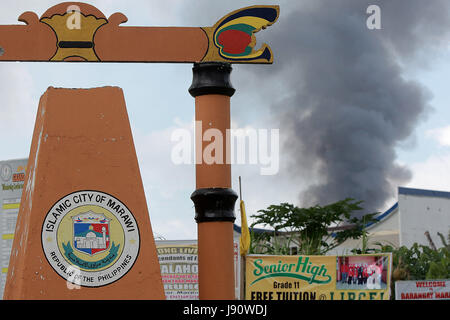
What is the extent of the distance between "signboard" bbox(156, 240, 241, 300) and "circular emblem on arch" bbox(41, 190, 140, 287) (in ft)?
18.7

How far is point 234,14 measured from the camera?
7539 millimetres

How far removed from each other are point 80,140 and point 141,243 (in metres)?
1.15

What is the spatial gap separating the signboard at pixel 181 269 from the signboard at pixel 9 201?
3.52 metres

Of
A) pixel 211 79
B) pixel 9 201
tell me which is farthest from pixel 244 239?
pixel 211 79

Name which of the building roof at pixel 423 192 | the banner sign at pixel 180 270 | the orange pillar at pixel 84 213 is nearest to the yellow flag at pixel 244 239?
the banner sign at pixel 180 270

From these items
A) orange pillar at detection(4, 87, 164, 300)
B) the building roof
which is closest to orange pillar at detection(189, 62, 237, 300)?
orange pillar at detection(4, 87, 164, 300)

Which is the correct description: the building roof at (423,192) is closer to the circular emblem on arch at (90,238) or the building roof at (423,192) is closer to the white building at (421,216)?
the white building at (421,216)

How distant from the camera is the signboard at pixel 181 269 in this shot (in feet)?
39.3

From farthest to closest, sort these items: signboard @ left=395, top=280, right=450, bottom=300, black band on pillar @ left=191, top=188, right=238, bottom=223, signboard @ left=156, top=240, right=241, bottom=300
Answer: signboard @ left=156, top=240, right=241, bottom=300
signboard @ left=395, top=280, right=450, bottom=300
black band on pillar @ left=191, top=188, right=238, bottom=223

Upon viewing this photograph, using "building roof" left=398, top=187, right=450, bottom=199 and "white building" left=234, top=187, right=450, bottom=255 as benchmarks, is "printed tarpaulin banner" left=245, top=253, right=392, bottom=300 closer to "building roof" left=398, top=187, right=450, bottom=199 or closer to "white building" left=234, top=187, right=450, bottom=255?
"white building" left=234, top=187, right=450, bottom=255

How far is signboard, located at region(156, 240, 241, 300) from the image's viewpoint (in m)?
12.0

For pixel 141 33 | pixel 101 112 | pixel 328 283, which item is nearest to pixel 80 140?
pixel 101 112

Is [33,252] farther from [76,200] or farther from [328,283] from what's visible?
[328,283]
